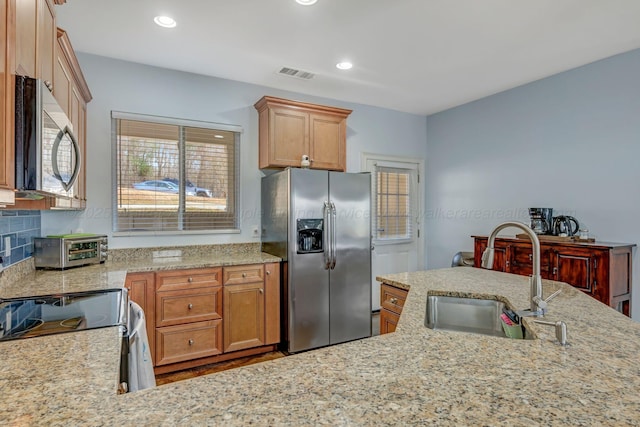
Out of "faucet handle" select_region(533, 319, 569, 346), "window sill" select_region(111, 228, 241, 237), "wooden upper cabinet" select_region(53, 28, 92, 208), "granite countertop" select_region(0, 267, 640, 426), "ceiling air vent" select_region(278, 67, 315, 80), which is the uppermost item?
"ceiling air vent" select_region(278, 67, 315, 80)

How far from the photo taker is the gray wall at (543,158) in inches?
118

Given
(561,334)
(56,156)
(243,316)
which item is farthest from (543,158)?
(56,156)

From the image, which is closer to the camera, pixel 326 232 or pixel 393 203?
pixel 326 232

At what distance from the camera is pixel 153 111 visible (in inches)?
128

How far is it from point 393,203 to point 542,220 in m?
1.84

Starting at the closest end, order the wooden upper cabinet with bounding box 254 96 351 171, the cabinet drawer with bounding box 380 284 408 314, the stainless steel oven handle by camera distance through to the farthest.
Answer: the stainless steel oven handle, the cabinet drawer with bounding box 380 284 408 314, the wooden upper cabinet with bounding box 254 96 351 171

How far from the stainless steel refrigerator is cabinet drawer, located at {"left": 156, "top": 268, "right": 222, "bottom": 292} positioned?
0.64 m

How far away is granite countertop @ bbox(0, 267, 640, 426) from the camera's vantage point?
2.34ft

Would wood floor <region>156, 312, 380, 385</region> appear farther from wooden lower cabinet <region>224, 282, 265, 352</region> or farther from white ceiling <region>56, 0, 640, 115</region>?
white ceiling <region>56, 0, 640, 115</region>

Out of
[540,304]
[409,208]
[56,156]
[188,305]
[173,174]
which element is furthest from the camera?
[409,208]

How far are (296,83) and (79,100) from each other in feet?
6.48

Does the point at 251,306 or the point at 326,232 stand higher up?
the point at 326,232

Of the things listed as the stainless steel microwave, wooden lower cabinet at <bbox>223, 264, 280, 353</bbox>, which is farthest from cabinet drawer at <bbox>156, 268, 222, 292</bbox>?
the stainless steel microwave

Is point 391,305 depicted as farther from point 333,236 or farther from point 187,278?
point 187,278
